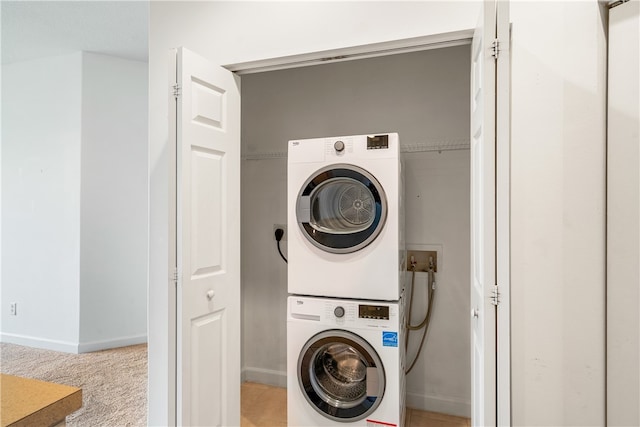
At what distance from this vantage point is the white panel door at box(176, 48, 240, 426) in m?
1.64

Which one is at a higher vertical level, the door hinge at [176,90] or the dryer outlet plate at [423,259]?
the door hinge at [176,90]

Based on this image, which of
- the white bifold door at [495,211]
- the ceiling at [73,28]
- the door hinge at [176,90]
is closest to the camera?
Answer: the white bifold door at [495,211]

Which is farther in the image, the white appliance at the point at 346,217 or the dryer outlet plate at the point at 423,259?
the dryer outlet plate at the point at 423,259

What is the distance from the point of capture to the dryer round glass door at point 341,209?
2031 mm

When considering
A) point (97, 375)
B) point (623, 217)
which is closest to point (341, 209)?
point (623, 217)

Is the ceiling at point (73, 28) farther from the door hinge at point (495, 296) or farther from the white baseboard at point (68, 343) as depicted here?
the door hinge at point (495, 296)

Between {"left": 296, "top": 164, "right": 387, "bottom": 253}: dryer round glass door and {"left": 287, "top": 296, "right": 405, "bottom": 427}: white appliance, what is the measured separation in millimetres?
336

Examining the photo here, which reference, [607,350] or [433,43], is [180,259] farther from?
[607,350]

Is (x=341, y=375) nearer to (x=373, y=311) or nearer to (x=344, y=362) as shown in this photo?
(x=344, y=362)

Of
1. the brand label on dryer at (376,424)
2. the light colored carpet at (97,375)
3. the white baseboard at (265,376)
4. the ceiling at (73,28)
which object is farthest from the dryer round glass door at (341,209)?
the ceiling at (73,28)

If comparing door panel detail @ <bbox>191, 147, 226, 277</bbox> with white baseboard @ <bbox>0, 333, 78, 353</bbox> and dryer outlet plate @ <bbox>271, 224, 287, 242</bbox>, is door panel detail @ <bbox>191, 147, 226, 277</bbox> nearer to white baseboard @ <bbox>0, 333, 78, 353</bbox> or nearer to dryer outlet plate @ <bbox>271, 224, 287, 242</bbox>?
dryer outlet plate @ <bbox>271, 224, 287, 242</bbox>

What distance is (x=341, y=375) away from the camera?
2.17m

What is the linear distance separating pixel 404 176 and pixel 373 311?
108 centimetres

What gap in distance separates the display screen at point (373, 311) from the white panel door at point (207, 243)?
68cm
